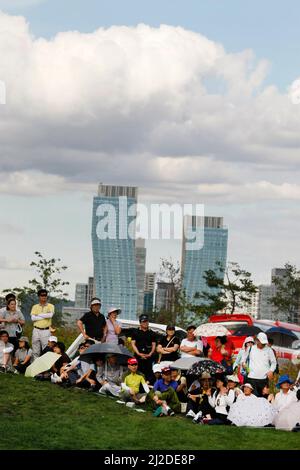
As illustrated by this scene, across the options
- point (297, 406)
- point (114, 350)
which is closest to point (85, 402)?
point (114, 350)

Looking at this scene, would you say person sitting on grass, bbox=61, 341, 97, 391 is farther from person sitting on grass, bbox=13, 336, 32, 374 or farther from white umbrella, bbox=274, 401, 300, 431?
→ white umbrella, bbox=274, 401, 300, 431

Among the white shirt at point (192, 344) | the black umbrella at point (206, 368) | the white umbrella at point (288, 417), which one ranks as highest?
the white shirt at point (192, 344)

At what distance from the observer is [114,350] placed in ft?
64.5

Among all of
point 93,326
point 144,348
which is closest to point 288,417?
point 144,348

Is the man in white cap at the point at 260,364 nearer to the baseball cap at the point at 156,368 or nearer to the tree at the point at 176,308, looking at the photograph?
the baseball cap at the point at 156,368

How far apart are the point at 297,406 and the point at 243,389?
3.66ft

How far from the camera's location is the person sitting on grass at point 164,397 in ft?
58.5

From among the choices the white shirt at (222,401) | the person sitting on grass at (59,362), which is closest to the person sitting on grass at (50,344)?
the person sitting on grass at (59,362)

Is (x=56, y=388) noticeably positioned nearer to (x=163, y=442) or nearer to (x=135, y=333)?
(x=135, y=333)

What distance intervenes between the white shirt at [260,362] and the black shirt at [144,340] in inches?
91.0

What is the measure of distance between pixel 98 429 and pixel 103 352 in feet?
11.0

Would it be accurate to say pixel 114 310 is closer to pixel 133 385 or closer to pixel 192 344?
pixel 192 344

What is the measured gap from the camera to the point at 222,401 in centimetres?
1758

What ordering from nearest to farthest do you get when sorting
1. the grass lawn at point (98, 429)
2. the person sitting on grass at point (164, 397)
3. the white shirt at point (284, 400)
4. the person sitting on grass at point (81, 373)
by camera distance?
the grass lawn at point (98, 429), the white shirt at point (284, 400), the person sitting on grass at point (164, 397), the person sitting on grass at point (81, 373)
